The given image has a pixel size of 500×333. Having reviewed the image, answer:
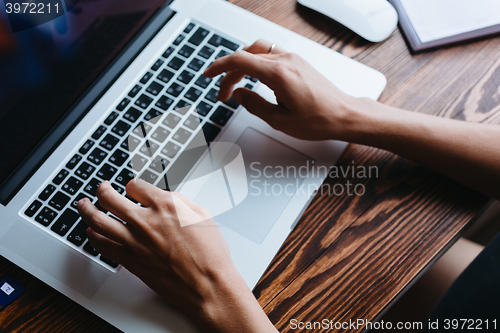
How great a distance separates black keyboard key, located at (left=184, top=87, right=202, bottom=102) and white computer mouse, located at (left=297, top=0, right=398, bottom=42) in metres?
0.32

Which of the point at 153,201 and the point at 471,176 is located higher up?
the point at 153,201

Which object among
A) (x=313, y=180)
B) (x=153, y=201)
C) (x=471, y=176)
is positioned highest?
(x=153, y=201)

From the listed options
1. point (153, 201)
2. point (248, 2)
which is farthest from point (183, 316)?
point (248, 2)

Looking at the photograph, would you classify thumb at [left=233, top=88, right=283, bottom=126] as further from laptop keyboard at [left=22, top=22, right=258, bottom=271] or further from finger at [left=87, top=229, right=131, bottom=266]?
finger at [left=87, top=229, right=131, bottom=266]

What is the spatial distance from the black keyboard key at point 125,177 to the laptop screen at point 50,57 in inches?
5.7

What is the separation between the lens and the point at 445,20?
74 centimetres

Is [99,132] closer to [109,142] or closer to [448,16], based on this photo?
[109,142]

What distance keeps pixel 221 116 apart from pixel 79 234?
29 centimetres

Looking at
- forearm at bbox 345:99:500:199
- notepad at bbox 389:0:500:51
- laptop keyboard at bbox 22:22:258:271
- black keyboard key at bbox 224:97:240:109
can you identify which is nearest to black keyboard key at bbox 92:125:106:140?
laptop keyboard at bbox 22:22:258:271

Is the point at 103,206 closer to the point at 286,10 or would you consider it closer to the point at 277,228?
the point at 277,228

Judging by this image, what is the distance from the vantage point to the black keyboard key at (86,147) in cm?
59

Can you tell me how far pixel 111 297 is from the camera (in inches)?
20.6

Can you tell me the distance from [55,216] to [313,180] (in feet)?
1.32

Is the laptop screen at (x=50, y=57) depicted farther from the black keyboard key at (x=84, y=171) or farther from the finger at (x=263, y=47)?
the finger at (x=263, y=47)
